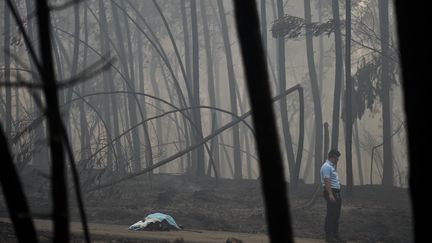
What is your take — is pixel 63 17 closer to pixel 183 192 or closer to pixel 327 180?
pixel 183 192

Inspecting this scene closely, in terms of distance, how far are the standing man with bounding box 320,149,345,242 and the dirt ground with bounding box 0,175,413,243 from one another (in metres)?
1.86

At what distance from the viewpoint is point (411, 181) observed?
2.79 meters

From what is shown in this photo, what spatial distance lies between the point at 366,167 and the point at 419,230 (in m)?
42.2

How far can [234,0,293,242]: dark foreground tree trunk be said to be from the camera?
2824 millimetres

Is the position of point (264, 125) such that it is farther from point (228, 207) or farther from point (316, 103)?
point (316, 103)

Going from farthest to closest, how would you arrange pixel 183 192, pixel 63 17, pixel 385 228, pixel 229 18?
pixel 229 18, pixel 63 17, pixel 183 192, pixel 385 228

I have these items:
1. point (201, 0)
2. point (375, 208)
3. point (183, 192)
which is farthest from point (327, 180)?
point (201, 0)

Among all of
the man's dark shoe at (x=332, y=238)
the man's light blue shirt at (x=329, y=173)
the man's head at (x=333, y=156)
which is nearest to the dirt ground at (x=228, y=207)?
the man's dark shoe at (x=332, y=238)

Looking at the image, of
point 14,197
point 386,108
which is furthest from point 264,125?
point 386,108

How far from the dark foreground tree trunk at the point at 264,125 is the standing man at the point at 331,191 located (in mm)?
9916

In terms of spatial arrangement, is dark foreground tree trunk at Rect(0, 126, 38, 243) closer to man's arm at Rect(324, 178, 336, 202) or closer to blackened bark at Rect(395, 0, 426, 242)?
blackened bark at Rect(395, 0, 426, 242)

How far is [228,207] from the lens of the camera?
1939 centimetres

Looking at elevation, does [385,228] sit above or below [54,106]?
below

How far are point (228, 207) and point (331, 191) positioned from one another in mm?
6830
